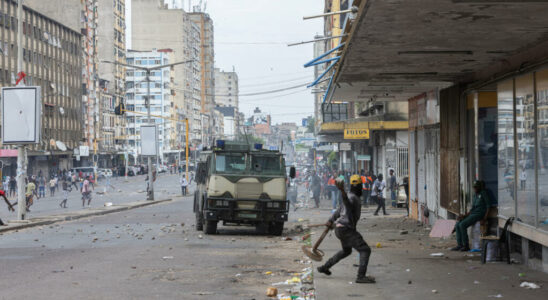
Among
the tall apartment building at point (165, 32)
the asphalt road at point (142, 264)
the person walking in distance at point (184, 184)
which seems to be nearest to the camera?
the asphalt road at point (142, 264)

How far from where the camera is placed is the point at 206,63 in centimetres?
19275

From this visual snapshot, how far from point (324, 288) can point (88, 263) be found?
516 cm

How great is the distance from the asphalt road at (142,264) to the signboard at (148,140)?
28.3m

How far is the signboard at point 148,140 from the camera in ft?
168

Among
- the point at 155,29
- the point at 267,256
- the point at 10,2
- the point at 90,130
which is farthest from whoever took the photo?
the point at 155,29

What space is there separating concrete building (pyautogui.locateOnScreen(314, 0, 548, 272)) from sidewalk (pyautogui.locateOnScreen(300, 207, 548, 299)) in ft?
2.80

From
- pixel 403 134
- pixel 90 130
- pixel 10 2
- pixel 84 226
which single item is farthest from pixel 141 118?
pixel 84 226

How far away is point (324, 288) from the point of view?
34.6 feet

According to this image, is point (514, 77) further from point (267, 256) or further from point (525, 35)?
point (267, 256)

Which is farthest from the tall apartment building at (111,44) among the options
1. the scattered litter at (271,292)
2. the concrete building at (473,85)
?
the scattered litter at (271,292)

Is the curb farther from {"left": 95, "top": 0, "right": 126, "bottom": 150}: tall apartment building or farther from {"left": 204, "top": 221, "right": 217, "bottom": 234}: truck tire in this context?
{"left": 95, "top": 0, "right": 126, "bottom": 150}: tall apartment building

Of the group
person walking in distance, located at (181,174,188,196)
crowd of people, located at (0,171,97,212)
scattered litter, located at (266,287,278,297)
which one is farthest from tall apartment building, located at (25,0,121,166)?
scattered litter, located at (266,287,278,297)

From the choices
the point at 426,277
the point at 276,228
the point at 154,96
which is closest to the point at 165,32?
the point at 154,96

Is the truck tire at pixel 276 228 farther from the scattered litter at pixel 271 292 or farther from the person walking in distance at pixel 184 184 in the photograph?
the person walking in distance at pixel 184 184
